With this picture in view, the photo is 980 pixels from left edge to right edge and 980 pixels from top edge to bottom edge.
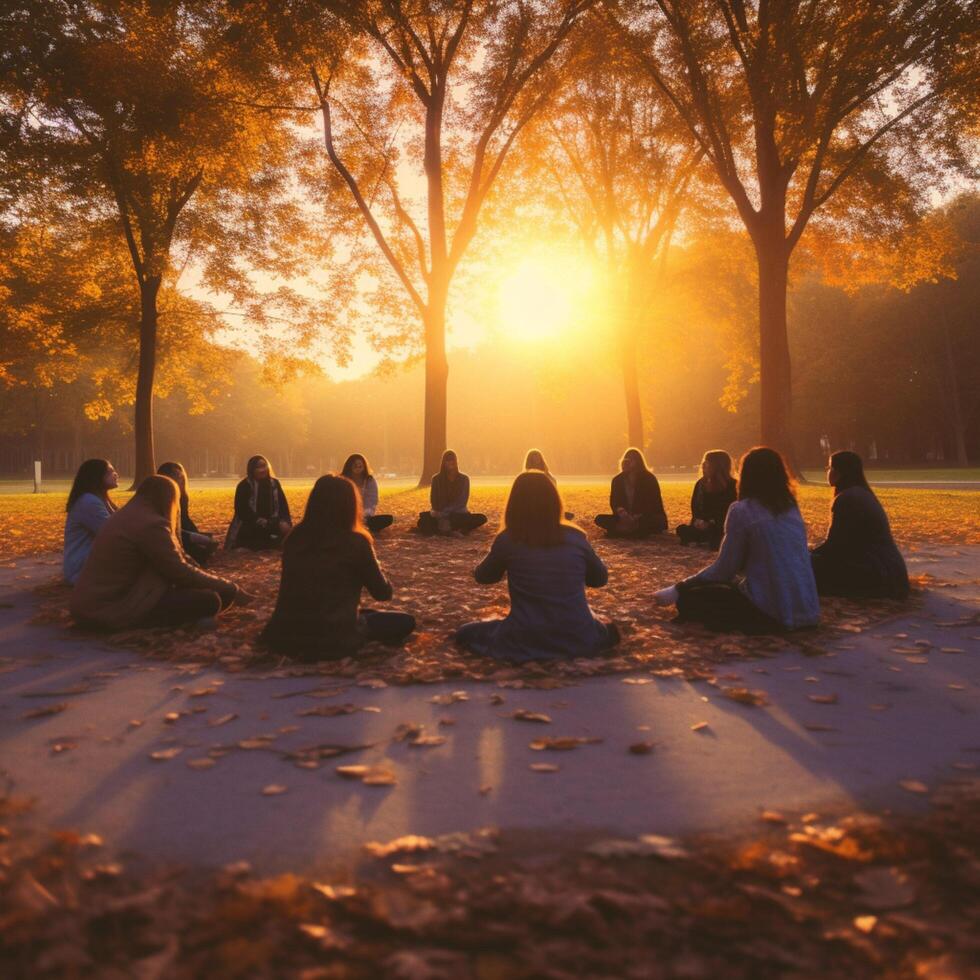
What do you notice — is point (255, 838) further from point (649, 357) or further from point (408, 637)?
point (649, 357)

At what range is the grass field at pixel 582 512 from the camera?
13195 mm

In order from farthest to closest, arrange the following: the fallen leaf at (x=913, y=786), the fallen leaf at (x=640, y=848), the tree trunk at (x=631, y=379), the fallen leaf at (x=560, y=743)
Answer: the tree trunk at (x=631, y=379) → the fallen leaf at (x=560, y=743) → the fallen leaf at (x=913, y=786) → the fallen leaf at (x=640, y=848)

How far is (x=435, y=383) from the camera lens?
74.9ft

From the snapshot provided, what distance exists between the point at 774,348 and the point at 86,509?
16492mm

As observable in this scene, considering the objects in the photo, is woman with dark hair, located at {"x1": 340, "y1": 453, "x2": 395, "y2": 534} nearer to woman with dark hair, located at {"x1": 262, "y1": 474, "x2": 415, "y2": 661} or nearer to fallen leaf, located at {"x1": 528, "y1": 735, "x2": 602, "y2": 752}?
woman with dark hair, located at {"x1": 262, "y1": 474, "x2": 415, "y2": 661}

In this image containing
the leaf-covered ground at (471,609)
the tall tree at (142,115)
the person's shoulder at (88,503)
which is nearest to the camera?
the leaf-covered ground at (471,609)

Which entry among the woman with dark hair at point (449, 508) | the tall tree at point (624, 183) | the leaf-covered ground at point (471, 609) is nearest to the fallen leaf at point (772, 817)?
the leaf-covered ground at point (471, 609)

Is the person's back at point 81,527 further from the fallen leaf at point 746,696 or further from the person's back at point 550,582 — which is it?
the fallen leaf at point 746,696

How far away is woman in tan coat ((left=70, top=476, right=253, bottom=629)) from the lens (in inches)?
251

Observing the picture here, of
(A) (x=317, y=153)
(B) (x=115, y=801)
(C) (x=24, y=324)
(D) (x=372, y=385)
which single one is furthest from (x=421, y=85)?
(D) (x=372, y=385)

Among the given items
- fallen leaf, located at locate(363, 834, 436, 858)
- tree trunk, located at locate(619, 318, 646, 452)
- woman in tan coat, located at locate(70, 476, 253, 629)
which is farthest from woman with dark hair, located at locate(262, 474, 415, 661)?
tree trunk, located at locate(619, 318, 646, 452)

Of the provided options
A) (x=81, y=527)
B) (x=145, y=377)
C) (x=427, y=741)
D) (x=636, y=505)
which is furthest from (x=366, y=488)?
(x=145, y=377)

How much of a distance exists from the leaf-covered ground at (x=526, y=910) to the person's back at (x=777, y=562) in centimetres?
335

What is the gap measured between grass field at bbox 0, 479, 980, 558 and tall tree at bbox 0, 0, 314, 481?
574 cm
